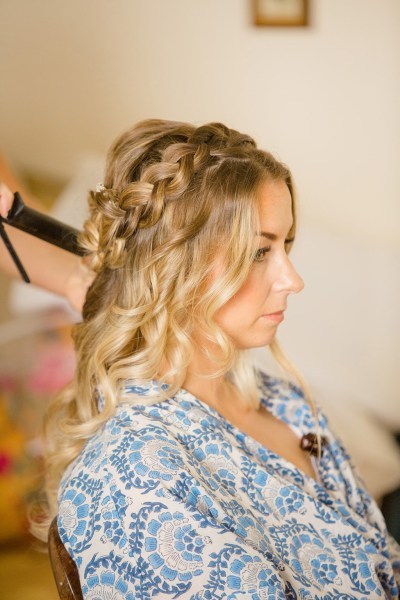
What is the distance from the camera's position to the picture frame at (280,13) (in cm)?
211

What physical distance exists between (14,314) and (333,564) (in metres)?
1.79

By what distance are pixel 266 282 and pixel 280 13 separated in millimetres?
1337

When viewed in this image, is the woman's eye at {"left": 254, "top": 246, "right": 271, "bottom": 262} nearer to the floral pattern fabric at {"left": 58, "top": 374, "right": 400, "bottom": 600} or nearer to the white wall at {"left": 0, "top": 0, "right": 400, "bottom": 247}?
the floral pattern fabric at {"left": 58, "top": 374, "right": 400, "bottom": 600}

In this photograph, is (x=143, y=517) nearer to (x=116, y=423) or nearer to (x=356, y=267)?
(x=116, y=423)

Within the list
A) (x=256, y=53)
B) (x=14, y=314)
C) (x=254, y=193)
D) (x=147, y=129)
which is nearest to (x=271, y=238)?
(x=254, y=193)

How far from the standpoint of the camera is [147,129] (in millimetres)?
1127

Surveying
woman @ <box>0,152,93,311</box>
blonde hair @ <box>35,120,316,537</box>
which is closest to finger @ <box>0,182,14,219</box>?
blonde hair @ <box>35,120,316,537</box>

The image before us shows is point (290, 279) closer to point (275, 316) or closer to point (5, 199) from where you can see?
point (275, 316)

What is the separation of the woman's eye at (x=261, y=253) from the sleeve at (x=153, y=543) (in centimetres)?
36

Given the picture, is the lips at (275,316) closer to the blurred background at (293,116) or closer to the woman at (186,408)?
the woman at (186,408)

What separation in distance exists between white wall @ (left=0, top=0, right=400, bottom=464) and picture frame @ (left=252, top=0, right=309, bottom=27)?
39 mm

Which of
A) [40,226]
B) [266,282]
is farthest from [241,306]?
[40,226]

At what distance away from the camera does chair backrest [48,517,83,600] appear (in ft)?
3.00

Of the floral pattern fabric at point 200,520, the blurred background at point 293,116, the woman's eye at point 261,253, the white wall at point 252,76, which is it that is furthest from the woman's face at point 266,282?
the white wall at point 252,76
